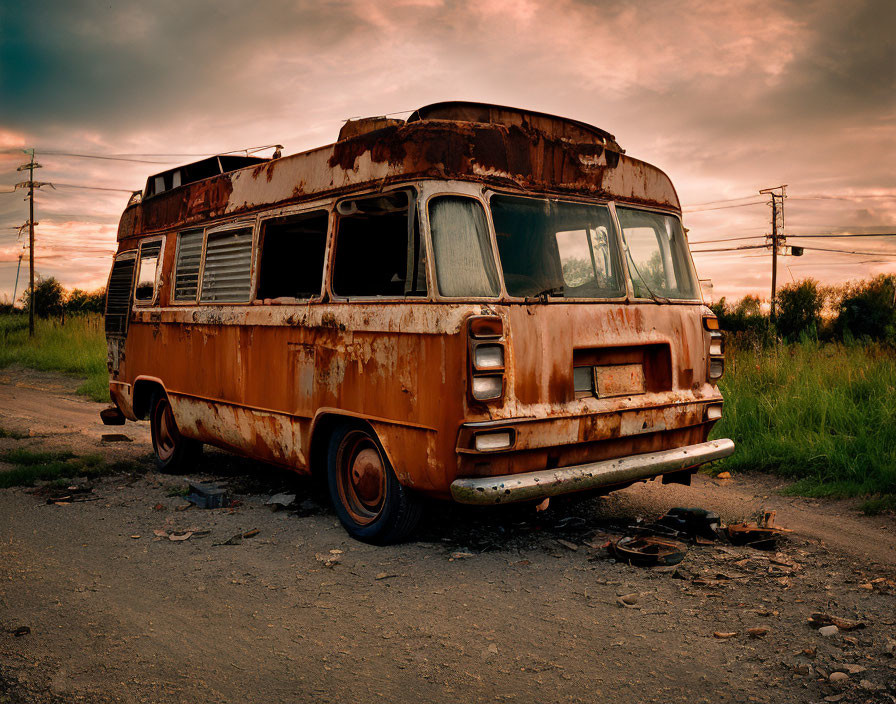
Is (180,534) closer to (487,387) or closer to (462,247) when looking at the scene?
(487,387)

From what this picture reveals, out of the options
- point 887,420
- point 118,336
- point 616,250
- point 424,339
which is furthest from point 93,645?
point 887,420

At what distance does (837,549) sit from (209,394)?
4844 mm

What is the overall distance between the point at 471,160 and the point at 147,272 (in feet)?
14.5

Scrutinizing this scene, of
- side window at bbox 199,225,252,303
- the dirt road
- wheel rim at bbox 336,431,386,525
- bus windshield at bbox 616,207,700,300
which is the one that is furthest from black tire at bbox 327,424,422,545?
bus windshield at bbox 616,207,700,300

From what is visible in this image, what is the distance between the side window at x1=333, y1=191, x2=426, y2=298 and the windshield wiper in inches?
24.8

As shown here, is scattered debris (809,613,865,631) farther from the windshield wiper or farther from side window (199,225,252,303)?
side window (199,225,252,303)

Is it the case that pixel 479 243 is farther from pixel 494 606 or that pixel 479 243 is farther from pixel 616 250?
pixel 494 606

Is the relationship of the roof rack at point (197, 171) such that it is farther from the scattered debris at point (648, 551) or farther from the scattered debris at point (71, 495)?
the scattered debris at point (648, 551)

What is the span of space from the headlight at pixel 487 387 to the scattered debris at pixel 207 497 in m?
2.90

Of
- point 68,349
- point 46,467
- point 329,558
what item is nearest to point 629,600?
point 329,558

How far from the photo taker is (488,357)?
408cm

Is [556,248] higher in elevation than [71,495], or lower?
higher

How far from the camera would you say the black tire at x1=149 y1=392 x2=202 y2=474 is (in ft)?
23.6

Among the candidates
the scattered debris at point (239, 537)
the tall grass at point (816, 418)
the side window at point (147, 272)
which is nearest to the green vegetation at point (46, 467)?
the side window at point (147, 272)
